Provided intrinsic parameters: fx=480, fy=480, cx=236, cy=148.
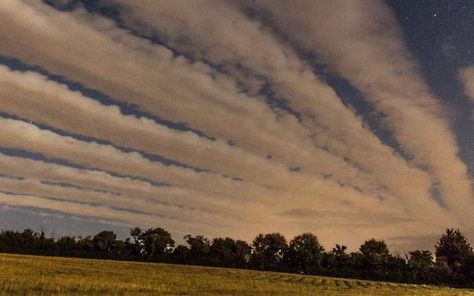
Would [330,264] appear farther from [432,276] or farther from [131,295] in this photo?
[131,295]

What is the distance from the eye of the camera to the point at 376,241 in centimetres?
16738

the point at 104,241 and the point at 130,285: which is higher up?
the point at 104,241

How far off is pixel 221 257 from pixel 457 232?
88896 millimetres

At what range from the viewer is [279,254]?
550ft

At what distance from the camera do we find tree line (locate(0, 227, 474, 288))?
4980 inches

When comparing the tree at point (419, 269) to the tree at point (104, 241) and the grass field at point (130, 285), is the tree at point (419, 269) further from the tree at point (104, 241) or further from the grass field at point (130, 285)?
the tree at point (104, 241)

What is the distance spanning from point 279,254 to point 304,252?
14723 mm

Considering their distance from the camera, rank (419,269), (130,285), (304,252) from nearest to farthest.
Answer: (130,285)
(419,269)
(304,252)

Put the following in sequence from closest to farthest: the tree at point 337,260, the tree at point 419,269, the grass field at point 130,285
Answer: the grass field at point 130,285 → the tree at point 419,269 → the tree at point 337,260

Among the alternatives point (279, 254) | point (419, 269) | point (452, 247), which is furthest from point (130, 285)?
point (452, 247)

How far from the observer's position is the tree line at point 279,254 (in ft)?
415

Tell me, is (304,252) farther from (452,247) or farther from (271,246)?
(452,247)

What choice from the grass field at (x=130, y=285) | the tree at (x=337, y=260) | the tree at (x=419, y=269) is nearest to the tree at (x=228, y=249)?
the tree at (x=337, y=260)

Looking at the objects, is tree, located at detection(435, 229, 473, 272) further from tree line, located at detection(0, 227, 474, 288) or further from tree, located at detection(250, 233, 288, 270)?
tree, located at detection(250, 233, 288, 270)
